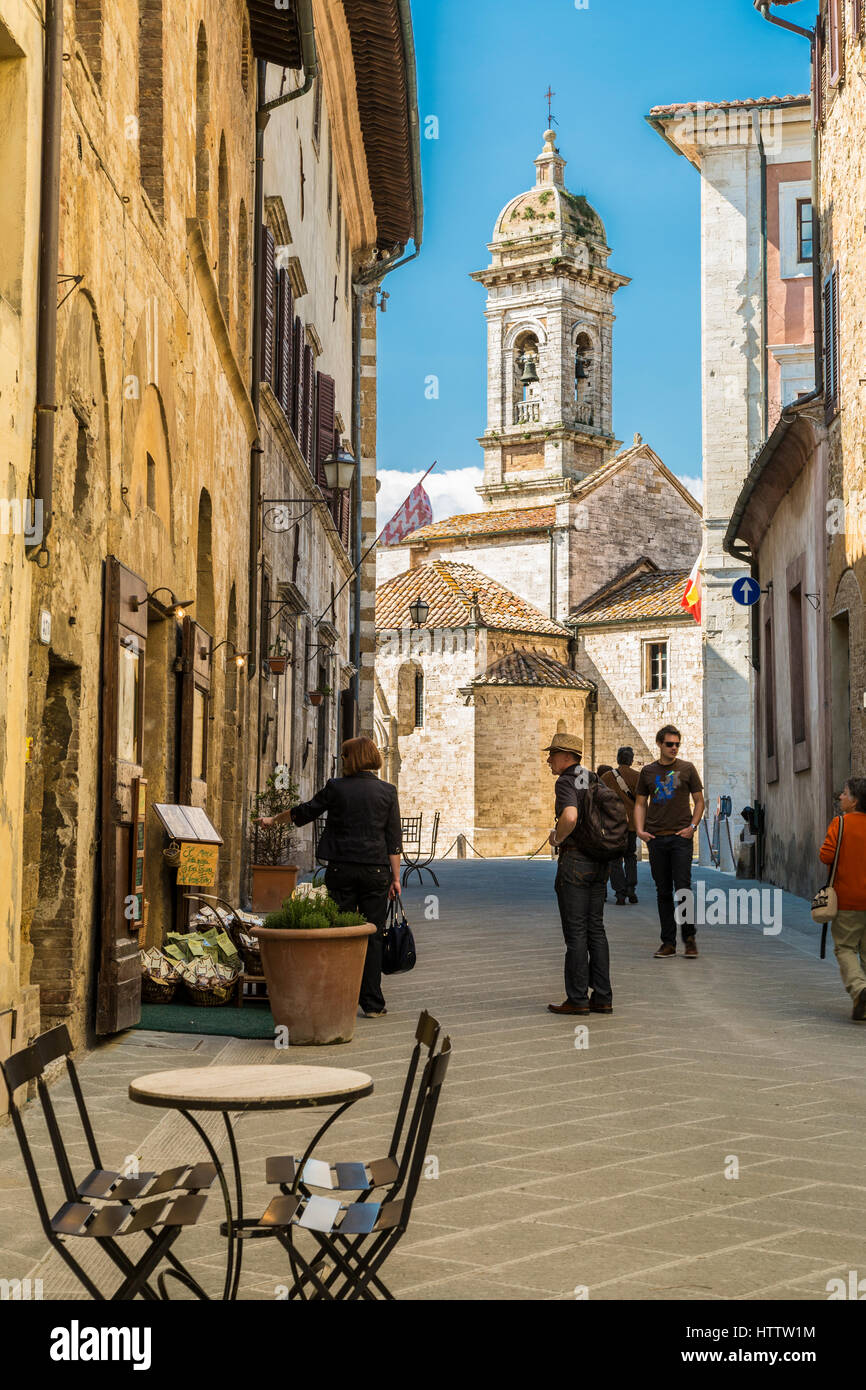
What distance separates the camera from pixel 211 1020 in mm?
9172

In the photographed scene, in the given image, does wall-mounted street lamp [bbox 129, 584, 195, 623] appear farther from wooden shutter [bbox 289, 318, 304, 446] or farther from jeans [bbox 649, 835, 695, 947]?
wooden shutter [bbox 289, 318, 304, 446]

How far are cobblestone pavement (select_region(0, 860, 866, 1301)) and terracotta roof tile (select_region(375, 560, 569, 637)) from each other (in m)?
39.2

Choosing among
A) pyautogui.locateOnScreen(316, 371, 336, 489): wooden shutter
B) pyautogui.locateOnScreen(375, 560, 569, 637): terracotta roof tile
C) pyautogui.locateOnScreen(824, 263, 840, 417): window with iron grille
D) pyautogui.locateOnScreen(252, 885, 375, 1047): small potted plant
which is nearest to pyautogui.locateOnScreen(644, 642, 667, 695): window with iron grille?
pyautogui.locateOnScreen(375, 560, 569, 637): terracotta roof tile

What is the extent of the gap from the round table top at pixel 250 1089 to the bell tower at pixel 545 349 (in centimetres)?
5746

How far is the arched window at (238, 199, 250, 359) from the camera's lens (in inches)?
588

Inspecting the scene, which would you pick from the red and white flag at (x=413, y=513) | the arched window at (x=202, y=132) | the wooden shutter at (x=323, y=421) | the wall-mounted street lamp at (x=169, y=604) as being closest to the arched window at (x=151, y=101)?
the arched window at (x=202, y=132)

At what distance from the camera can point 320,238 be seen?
22.5 m

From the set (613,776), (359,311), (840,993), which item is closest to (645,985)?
(840,993)

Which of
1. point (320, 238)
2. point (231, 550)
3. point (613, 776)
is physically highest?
point (320, 238)

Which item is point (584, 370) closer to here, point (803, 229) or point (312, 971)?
point (803, 229)

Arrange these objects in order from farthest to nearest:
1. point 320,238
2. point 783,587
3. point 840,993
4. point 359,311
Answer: point 359,311, point 320,238, point 783,587, point 840,993
